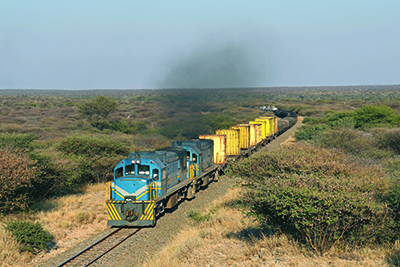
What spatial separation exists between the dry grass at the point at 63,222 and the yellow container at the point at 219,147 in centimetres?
835

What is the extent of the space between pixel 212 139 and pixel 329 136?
39.4ft

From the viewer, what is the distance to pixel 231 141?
28516mm

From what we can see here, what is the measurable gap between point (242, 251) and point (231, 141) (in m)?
17.8

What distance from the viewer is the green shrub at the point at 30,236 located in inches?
526

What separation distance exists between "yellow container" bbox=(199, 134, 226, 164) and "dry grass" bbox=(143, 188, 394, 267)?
10.8m

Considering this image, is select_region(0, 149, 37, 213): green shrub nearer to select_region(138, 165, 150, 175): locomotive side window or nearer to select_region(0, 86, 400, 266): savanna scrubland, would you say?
select_region(0, 86, 400, 266): savanna scrubland

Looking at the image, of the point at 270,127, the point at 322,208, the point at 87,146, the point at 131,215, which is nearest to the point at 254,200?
the point at 322,208

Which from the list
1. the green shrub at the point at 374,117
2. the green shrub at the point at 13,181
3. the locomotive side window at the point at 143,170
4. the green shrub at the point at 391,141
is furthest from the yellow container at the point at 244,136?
the green shrub at the point at 374,117

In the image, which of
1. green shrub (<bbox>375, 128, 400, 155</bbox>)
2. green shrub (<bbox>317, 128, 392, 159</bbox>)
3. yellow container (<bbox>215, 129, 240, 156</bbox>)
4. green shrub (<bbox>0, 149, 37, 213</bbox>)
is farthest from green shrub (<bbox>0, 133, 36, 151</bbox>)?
green shrub (<bbox>375, 128, 400, 155</bbox>)

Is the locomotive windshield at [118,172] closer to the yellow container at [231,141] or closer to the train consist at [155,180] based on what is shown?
the train consist at [155,180]

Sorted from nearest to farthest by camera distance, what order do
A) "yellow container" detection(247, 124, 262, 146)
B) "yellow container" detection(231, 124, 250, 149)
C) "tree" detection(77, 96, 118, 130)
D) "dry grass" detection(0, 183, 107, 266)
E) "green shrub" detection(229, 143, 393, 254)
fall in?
"green shrub" detection(229, 143, 393, 254), "dry grass" detection(0, 183, 107, 266), "yellow container" detection(231, 124, 250, 149), "yellow container" detection(247, 124, 262, 146), "tree" detection(77, 96, 118, 130)

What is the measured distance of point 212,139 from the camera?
1002 inches

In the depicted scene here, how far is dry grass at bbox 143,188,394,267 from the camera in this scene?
9.59m

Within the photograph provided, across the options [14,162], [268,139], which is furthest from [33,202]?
[268,139]
